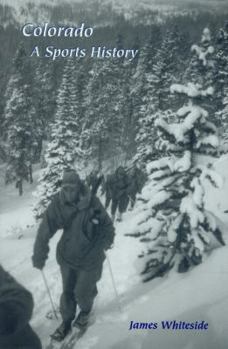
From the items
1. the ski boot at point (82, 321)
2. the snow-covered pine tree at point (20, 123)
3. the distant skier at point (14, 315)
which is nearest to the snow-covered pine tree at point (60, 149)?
the snow-covered pine tree at point (20, 123)

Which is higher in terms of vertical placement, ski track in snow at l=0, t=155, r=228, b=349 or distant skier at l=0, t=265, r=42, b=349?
distant skier at l=0, t=265, r=42, b=349

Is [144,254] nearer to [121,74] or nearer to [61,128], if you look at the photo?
[61,128]

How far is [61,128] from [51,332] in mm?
20763

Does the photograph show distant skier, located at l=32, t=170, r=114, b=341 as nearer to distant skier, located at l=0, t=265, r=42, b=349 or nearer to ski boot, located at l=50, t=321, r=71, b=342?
ski boot, located at l=50, t=321, r=71, b=342

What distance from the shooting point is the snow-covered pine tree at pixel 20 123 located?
37.3 metres

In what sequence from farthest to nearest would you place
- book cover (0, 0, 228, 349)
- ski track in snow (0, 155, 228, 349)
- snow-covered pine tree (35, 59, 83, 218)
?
snow-covered pine tree (35, 59, 83, 218) → book cover (0, 0, 228, 349) → ski track in snow (0, 155, 228, 349)

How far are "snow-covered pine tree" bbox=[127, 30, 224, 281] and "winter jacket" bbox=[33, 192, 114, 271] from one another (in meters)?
1.70

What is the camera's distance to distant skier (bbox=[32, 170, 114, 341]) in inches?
214

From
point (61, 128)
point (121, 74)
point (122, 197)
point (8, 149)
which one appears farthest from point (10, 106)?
point (122, 197)

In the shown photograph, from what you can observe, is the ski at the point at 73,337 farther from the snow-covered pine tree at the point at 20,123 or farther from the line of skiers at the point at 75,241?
the snow-covered pine tree at the point at 20,123

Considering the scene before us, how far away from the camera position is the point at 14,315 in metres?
3.09

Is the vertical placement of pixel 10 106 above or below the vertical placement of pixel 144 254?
above

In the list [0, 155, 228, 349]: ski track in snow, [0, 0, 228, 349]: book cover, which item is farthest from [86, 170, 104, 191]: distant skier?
[0, 155, 228, 349]: ski track in snow

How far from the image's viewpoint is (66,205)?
214 inches
